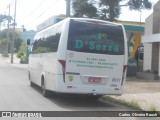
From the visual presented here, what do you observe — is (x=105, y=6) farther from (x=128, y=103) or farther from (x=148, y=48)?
(x=128, y=103)

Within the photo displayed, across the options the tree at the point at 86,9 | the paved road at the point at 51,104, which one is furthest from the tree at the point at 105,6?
the paved road at the point at 51,104

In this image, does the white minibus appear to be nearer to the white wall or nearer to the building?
the building

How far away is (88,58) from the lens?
12.9m

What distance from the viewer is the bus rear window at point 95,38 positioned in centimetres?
1286

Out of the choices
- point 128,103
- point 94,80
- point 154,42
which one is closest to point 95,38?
point 94,80

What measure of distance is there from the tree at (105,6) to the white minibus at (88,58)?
13.8 m

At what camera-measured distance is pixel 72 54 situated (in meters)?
12.8

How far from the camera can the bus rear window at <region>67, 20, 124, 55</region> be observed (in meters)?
12.9

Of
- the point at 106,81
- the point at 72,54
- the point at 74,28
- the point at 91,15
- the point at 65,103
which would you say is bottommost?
the point at 65,103

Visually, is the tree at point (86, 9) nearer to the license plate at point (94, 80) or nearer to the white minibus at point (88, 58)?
the white minibus at point (88, 58)

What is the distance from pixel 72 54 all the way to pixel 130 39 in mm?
20781

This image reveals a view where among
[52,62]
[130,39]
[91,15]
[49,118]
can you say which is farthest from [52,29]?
[130,39]

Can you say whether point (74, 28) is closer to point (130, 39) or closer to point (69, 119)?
point (69, 119)

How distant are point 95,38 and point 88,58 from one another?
730 mm
